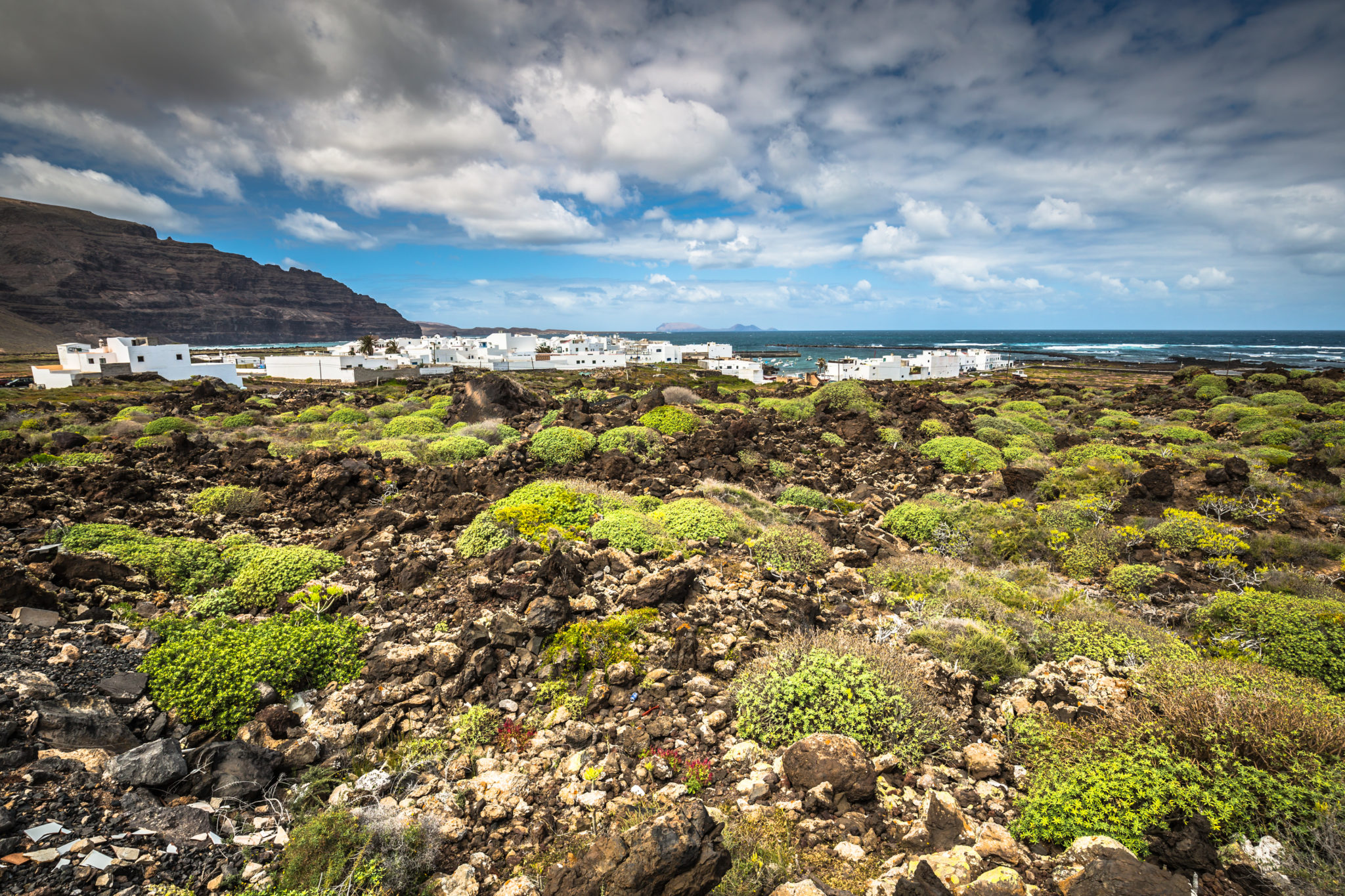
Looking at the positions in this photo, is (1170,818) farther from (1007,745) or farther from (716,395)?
(716,395)

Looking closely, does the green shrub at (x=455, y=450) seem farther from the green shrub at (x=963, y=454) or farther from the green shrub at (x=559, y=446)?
the green shrub at (x=963, y=454)

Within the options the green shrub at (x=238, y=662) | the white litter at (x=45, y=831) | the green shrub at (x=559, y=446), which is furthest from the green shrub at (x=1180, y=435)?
the white litter at (x=45, y=831)

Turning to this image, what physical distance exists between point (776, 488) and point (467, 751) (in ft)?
36.8

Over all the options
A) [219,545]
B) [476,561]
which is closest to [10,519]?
[219,545]

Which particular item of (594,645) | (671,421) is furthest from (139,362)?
(594,645)

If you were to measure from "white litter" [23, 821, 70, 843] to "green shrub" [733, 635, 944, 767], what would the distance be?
17.3ft

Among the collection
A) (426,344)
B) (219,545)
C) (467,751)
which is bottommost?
(467,751)

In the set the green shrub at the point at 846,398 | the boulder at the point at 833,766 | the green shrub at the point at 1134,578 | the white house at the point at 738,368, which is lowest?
the green shrub at the point at 1134,578

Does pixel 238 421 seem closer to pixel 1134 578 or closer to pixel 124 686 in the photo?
pixel 124 686

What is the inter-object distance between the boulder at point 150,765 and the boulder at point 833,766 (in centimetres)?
522

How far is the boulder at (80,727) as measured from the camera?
15.3 feet

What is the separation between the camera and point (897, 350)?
608ft

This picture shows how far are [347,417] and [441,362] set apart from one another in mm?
83176

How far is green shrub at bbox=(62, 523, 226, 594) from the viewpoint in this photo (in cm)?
823
